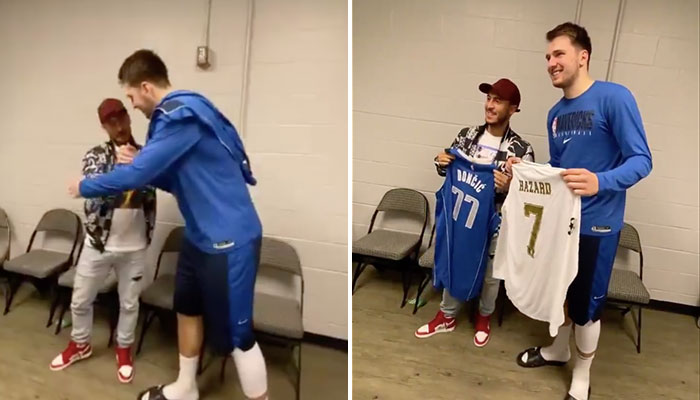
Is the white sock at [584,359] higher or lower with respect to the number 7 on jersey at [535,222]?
lower

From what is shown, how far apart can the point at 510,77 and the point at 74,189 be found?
1072 mm

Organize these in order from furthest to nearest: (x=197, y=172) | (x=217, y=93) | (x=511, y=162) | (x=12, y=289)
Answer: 1. (x=511, y=162)
2. (x=12, y=289)
3. (x=217, y=93)
4. (x=197, y=172)

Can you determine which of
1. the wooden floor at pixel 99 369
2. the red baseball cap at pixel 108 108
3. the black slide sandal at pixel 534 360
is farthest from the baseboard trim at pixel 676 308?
the red baseball cap at pixel 108 108

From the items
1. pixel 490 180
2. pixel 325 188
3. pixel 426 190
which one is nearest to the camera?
pixel 325 188

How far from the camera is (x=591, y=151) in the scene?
1.14 meters

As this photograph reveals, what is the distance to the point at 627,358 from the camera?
1.39 metres

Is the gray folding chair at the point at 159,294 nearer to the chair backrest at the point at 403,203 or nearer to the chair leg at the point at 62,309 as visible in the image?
the chair leg at the point at 62,309

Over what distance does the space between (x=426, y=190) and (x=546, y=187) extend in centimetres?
33

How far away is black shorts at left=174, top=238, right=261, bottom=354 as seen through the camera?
992 mm

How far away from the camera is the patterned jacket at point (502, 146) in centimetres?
129

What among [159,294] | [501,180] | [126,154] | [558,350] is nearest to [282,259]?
[159,294]

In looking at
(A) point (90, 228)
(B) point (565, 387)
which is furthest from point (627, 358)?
(A) point (90, 228)

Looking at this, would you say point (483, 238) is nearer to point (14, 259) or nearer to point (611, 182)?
point (611, 182)

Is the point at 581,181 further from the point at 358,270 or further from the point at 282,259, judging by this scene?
the point at 282,259
